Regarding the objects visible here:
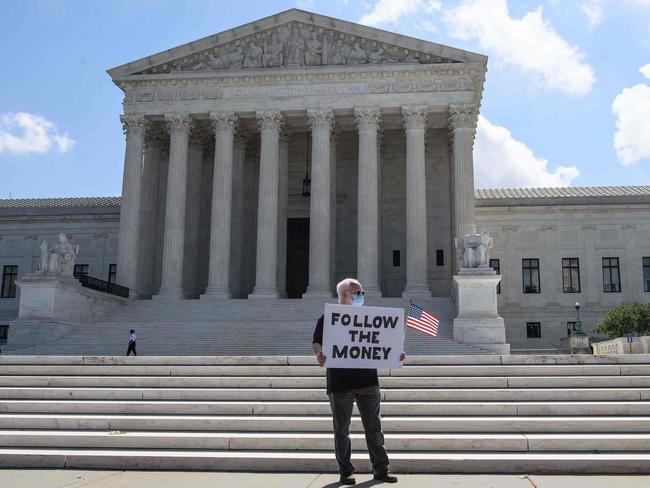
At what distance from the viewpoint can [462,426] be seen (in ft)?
39.8

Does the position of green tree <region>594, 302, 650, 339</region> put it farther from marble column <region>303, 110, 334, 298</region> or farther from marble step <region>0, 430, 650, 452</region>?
marble step <region>0, 430, 650, 452</region>

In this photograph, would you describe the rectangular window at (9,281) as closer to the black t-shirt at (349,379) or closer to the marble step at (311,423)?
the marble step at (311,423)

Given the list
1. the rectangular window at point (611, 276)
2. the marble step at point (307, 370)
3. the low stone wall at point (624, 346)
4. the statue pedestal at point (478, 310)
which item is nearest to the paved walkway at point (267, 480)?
the marble step at point (307, 370)

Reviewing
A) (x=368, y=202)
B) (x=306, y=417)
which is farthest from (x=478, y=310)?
(x=306, y=417)

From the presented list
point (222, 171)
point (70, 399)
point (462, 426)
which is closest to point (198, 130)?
point (222, 171)

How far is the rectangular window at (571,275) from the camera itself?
154 ft

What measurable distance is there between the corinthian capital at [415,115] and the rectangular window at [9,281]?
32213mm

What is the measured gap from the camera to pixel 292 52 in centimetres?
4241

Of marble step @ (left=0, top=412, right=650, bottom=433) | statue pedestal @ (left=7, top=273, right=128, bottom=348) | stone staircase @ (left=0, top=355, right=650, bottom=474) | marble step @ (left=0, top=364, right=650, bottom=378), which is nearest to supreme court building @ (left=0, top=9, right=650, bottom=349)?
statue pedestal @ (left=7, top=273, right=128, bottom=348)

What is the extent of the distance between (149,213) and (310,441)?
3513cm

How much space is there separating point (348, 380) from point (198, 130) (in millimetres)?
37827

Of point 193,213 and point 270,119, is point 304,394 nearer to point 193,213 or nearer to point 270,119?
point 270,119

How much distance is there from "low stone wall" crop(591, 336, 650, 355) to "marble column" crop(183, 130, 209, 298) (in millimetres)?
24792

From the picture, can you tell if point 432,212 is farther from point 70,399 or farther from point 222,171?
point 70,399
